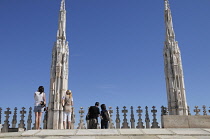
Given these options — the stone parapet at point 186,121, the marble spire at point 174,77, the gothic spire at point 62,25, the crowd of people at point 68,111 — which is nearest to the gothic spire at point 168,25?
the marble spire at point 174,77

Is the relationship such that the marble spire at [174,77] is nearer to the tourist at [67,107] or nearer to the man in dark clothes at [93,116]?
the man in dark clothes at [93,116]

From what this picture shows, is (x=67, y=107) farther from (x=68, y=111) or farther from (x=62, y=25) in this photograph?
(x=62, y=25)

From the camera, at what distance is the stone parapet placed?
10133 millimetres

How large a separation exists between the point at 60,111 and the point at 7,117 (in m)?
5.07

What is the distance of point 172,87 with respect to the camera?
19.6 m

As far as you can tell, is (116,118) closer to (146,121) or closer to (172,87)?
(146,121)

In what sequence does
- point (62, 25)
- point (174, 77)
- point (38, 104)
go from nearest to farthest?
point (38, 104), point (174, 77), point (62, 25)

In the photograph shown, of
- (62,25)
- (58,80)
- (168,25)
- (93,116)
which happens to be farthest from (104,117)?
(168,25)

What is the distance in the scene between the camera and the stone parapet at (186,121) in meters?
10.1

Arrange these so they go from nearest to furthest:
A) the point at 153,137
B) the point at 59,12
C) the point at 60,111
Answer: the point at 153,137 → the point at 60,111 → the point at 59,12

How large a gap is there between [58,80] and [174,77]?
926cm

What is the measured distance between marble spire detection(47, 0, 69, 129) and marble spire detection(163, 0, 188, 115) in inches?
330

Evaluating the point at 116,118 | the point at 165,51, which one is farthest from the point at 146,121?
the point at 165,51

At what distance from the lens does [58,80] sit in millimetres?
19609
